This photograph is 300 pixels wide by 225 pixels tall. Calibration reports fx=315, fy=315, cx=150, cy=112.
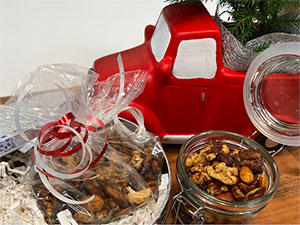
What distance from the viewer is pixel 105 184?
16.4 inches

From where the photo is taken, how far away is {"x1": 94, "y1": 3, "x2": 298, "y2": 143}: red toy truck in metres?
0.49

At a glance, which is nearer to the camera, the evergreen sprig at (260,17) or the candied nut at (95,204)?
the candied nut at (95,204)

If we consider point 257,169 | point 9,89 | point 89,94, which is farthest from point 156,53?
point 9,89

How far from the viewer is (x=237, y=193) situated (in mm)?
425

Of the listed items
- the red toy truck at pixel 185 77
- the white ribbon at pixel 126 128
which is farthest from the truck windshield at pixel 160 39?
the white ribbon at pixel 126 128

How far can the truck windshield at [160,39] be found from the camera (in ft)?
1.65

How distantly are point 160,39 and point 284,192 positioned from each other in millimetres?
342

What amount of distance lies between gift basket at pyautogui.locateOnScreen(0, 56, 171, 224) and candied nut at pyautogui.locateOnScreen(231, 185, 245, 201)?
0.09 metres

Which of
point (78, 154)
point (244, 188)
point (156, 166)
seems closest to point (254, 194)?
point (244, 188)

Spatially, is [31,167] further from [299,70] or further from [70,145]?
[299,70]

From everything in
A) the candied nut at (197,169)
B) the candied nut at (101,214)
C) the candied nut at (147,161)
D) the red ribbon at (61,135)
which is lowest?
the candied nut at (101,214)

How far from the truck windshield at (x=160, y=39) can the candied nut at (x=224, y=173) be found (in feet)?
0.64

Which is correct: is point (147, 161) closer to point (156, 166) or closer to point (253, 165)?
point (156, 166)

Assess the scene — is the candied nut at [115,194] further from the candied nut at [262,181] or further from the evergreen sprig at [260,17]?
the evergreen sprig at [260,17]
